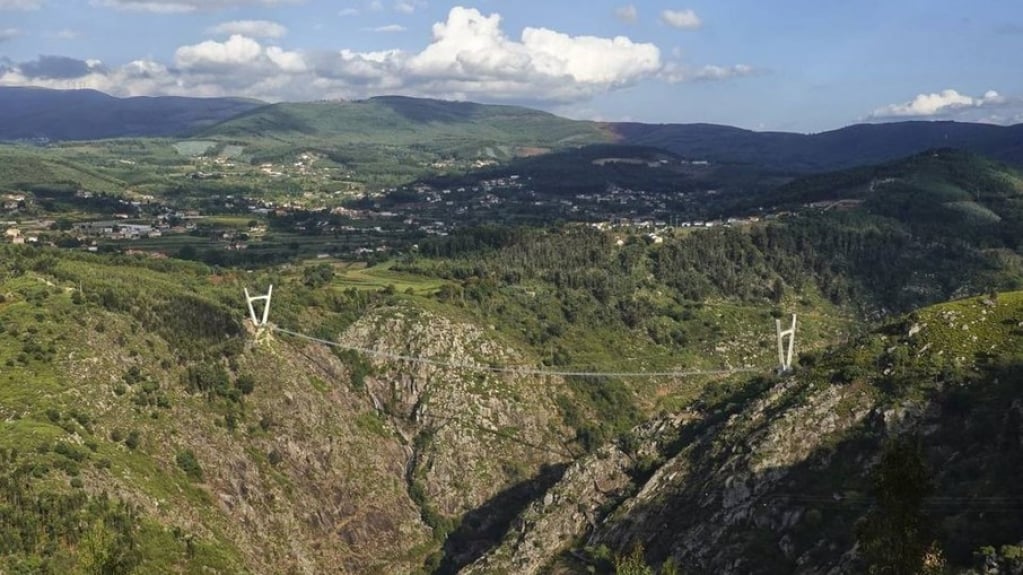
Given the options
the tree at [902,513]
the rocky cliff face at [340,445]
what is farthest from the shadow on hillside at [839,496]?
the rocky cliff face at [340,445]

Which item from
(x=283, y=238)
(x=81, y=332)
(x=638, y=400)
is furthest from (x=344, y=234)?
(x=81, y=332)

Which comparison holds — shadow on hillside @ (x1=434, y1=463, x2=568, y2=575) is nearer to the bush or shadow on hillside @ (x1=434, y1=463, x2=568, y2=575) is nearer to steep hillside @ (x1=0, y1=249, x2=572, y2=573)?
steep hillside @ (x1=0, y1=249, x2=572, y2=573)

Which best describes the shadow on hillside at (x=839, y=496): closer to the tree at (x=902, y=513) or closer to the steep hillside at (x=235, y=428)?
the tree at (x=902, y=513)

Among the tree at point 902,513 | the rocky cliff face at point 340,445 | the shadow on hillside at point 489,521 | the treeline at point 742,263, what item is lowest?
the shadow on hillside at point 489,521

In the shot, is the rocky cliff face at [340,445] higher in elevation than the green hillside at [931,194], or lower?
lower

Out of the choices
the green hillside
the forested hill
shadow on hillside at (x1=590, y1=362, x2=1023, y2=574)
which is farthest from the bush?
the green hillside

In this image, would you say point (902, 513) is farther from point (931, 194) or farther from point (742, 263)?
point (931, 194)

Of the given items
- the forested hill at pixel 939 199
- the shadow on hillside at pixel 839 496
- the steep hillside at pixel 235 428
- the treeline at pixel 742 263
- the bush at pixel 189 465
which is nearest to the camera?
the shadow on hillside at pixel 839 496
